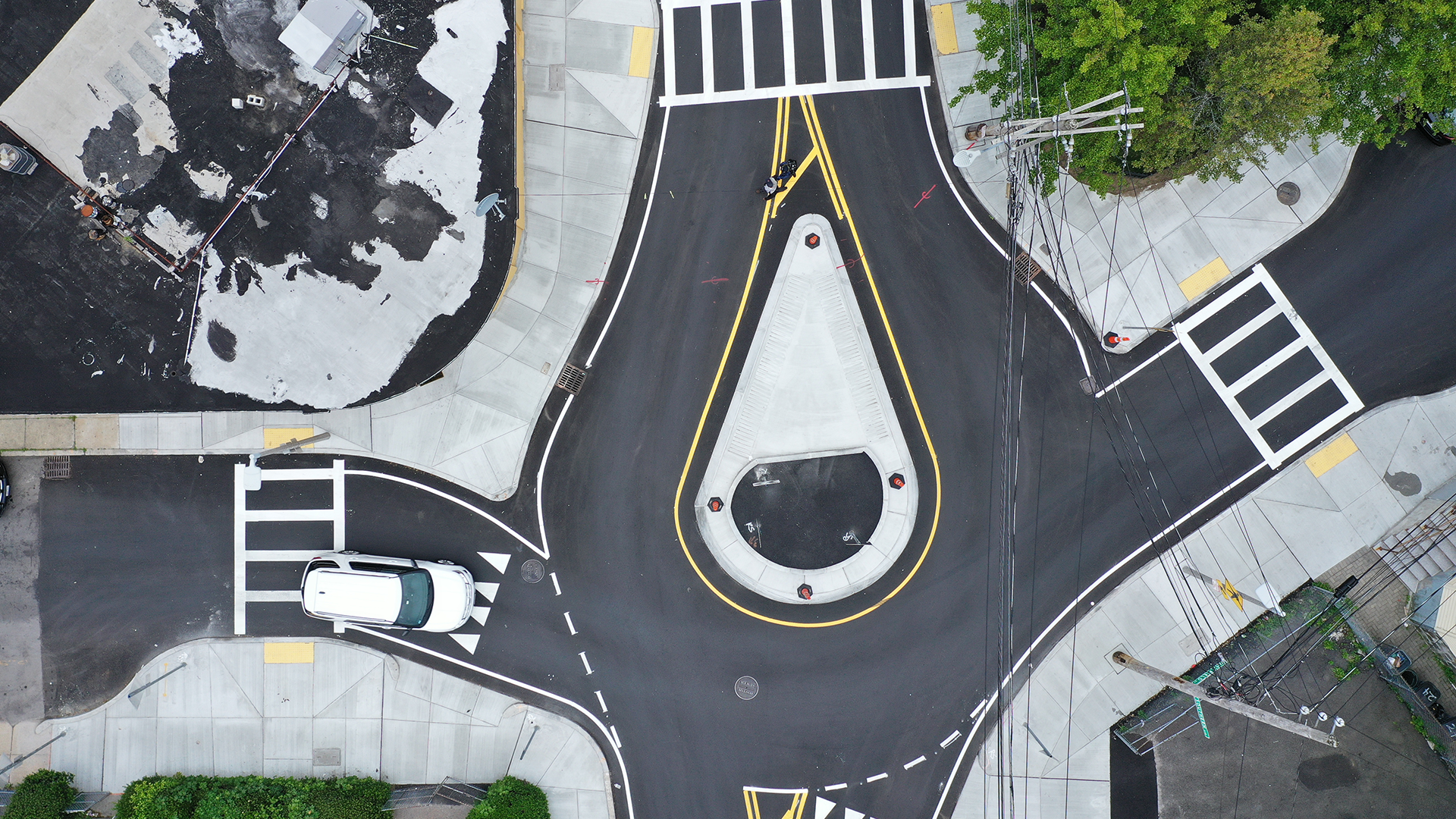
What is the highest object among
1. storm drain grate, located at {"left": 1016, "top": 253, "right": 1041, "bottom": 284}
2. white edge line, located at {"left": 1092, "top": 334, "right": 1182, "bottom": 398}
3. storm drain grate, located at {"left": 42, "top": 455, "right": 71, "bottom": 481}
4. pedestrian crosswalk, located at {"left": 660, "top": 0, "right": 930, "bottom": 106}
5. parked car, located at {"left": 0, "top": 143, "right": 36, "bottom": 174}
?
parked car, located at {"left": 0, "top": 143, "right": 36, "bottom": 174}

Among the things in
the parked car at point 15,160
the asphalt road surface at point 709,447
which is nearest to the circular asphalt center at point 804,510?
the asphalt road surface at point 709,447

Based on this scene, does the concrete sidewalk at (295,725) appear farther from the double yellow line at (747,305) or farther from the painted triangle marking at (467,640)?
the double yellow line at (747,305)

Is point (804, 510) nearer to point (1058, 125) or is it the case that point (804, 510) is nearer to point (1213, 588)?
point (1058, 125)

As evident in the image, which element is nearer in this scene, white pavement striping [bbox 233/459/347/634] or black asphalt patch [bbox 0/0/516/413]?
black asphalt patch [bbox 0/0/516/413]

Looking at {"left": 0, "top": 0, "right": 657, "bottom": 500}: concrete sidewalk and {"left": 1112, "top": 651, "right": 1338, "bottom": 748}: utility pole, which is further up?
{"left": 0, "top": 0, "right": 657, "bottom": 500}: concrete sidewalk

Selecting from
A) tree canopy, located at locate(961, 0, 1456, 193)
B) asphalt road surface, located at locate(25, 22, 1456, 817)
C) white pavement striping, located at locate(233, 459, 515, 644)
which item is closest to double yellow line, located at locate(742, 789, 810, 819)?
asphalt road surface, located at locate(25, 22, 1456, 817)

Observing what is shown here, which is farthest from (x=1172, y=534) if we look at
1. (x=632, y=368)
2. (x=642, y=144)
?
(x=642, y=144)

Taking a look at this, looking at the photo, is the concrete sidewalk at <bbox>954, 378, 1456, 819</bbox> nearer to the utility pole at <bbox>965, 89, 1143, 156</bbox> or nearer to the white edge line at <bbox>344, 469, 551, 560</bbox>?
the utility pole at <bbox>965, 89, 1143, 156</bbox>

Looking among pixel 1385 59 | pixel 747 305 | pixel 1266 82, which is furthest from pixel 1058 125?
pixel 747 305
